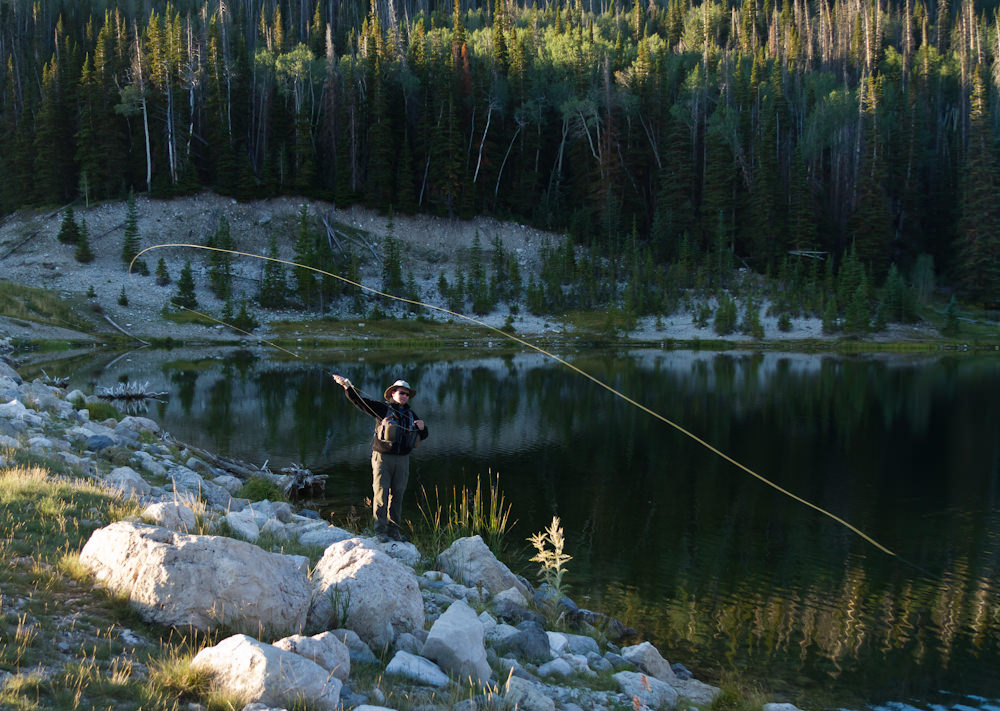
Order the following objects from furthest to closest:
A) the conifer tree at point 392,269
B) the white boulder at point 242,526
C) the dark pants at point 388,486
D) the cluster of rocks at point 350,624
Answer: the conifer tree at point 392,269 → the dark pants at point 388,486 → the white boulder at point 242,526 → the cluster of rocks at point 350,624

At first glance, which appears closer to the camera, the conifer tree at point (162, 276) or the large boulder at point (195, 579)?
the large boulder at point (195, 579)

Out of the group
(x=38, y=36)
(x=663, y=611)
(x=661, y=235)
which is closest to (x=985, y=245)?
(x=661, y=235)

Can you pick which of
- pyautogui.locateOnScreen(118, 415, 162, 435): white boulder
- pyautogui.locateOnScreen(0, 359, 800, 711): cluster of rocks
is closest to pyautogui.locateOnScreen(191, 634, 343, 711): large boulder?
pyautogui.locateOnScreen(0, 359, 800, 711): cluster of rocks

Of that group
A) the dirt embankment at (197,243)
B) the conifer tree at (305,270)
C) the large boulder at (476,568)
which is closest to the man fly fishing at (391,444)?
the large boulder at (476,568)

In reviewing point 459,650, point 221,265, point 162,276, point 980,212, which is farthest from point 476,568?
point 980,212

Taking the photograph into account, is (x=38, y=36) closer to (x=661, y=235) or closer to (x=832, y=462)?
(x=661, y=235)

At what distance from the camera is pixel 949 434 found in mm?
24562

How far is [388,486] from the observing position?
10.8m

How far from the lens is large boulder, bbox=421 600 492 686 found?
5562 mm

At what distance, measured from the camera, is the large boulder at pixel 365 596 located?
5.83 meters

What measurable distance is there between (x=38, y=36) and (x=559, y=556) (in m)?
99.2

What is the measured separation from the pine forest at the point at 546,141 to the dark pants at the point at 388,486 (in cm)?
5183

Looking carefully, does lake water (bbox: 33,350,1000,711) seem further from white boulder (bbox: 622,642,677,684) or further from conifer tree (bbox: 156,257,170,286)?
conifer tree (bbox: 156,257,170,286)

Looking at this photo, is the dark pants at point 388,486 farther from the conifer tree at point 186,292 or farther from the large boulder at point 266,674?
the conifer tree at point 186,292
